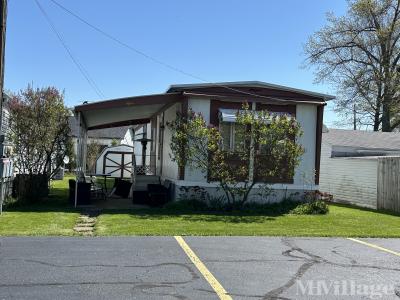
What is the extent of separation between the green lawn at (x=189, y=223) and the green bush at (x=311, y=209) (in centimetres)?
39

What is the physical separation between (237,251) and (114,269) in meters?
2.49

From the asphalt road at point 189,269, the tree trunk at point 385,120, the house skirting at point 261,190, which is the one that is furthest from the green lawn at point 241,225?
the tree trunk at point 385,120

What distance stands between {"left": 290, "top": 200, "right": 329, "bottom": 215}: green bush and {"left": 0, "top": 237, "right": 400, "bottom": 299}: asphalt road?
18.2 ft

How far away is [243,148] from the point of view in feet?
50.8

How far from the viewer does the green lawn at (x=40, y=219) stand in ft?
34.6

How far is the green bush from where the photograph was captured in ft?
51.8

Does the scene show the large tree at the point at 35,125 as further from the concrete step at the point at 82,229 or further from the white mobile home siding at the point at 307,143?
the white mobile home siding at the point at 307,143

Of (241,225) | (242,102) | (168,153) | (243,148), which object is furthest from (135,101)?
(241,225)

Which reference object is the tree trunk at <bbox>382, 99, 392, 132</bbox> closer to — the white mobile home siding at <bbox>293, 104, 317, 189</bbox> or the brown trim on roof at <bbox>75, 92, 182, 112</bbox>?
the white mobile home siding at <bbox>293, 104, 317, 189</bbox>

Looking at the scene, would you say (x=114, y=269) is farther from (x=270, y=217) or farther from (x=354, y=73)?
(x=354, y=73)

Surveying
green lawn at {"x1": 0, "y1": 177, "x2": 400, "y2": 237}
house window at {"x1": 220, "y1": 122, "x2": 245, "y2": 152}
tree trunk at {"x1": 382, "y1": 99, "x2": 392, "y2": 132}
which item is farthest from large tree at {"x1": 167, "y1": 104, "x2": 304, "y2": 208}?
tree trunk at {"x1": 382, "y1": 99, "x2": 392, "y2": 132}

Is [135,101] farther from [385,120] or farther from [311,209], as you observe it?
[385,120]

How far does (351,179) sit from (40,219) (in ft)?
48.9

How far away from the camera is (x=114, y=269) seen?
725 centimetres
